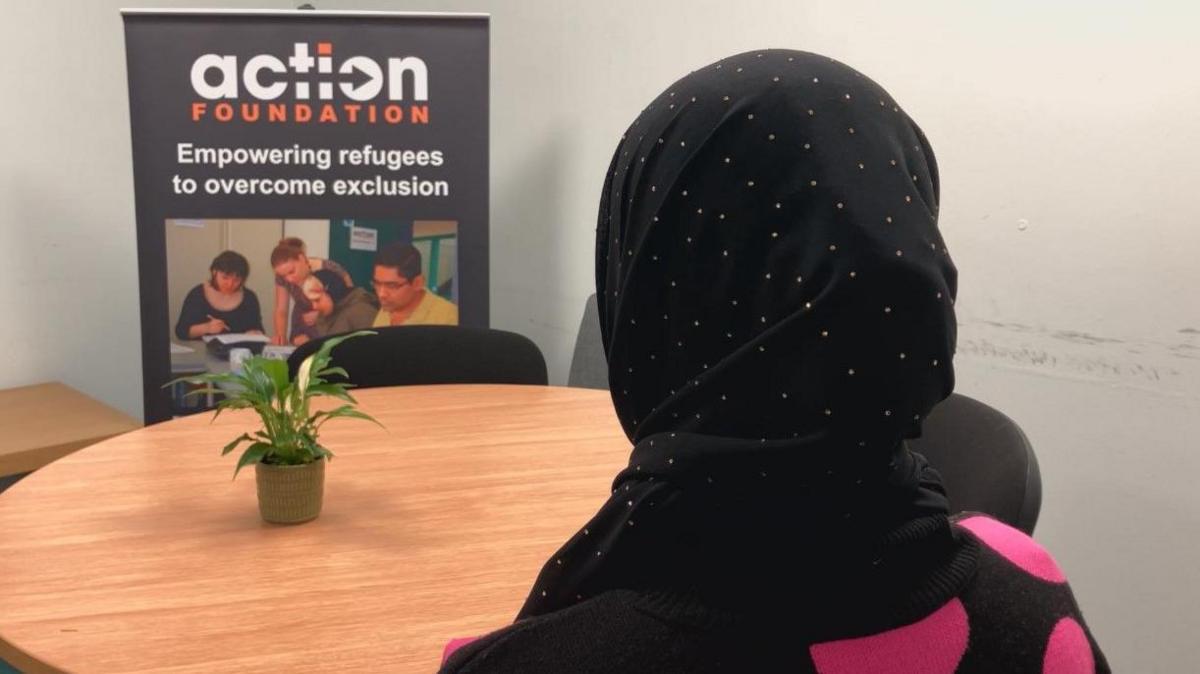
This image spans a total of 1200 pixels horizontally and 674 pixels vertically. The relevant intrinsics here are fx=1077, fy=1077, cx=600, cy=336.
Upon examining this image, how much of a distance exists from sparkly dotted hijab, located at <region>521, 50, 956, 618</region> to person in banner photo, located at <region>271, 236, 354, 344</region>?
2.42 meters

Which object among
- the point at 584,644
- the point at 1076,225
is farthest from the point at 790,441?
the point at 1076,225

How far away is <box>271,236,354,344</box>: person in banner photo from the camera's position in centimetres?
306

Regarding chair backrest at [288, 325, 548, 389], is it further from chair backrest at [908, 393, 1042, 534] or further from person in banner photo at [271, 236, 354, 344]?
chair backrest at [908, 393, 1042, 534]

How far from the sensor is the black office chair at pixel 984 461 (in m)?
1.33

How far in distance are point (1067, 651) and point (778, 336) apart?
1.00ft

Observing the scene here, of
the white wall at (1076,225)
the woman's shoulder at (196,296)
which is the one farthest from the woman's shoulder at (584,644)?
the woman's shoulder at (196,296)

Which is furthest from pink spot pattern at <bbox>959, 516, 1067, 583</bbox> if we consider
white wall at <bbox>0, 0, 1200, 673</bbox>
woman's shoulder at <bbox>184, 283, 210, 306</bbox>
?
woman's shoulder at <bbox>184, 283, 210, 306</bbox>

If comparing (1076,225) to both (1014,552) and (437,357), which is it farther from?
(1014,552)

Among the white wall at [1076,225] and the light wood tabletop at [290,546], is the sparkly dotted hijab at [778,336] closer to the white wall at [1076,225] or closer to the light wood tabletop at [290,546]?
the light wood tabletop at [290,546]

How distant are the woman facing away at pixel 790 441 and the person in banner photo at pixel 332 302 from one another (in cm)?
240

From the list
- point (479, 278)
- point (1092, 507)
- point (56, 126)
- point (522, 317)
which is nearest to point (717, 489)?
point (1092, 507)

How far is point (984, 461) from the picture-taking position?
1453 mm

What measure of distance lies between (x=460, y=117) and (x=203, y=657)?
2213mm

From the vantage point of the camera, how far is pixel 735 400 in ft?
2.43
